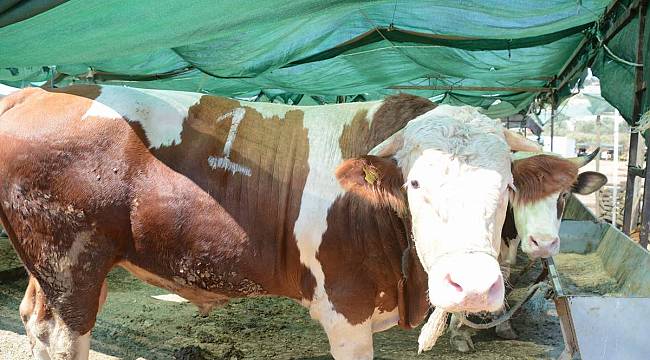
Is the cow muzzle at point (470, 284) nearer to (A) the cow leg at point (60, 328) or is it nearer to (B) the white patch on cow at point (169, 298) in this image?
(A) the cow leg at point (60, 328)

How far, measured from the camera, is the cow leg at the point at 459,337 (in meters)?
4.39

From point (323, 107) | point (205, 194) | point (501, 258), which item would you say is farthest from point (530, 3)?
point (205, 194)

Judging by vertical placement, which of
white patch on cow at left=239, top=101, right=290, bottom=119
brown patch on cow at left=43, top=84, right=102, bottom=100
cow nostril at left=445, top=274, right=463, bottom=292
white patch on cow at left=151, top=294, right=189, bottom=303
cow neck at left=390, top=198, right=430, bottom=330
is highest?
brown patch on cow at left=43, top=84, right=102, bottom=100

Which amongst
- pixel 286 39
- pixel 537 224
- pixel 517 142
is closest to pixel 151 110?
pixel 286 39

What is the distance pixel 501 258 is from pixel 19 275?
16.0ft

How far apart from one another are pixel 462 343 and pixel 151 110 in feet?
9.78

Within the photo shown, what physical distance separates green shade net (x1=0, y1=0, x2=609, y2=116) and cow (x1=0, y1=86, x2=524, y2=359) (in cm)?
38

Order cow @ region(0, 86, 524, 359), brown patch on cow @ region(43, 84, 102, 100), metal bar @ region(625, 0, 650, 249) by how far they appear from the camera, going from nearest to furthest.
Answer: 1. cow @ region(0, 86, 524, 359)
2. brown patch on cow @ region(43, 84, 102, 100)
3. metal bar @ region(625, 0, 650, 249)

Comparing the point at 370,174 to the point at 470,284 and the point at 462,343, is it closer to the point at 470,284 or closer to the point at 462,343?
the point at 470,284

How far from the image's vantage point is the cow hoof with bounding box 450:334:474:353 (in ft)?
14.4

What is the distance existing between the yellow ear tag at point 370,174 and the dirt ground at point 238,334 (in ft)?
7.44

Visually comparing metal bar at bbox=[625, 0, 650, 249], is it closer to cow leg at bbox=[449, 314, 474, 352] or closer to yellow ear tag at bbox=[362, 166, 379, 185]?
cow leg at bbox=[449, 314, 474, 352]

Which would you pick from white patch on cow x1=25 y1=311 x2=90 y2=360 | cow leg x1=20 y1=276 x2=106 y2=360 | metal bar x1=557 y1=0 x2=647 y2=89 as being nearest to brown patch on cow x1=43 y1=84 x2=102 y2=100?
cow leg x1=20 y1=276 x2=106 y2=360

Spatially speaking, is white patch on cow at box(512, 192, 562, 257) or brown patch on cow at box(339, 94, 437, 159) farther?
white patch on cow at box(512, 192, 562, 257)
